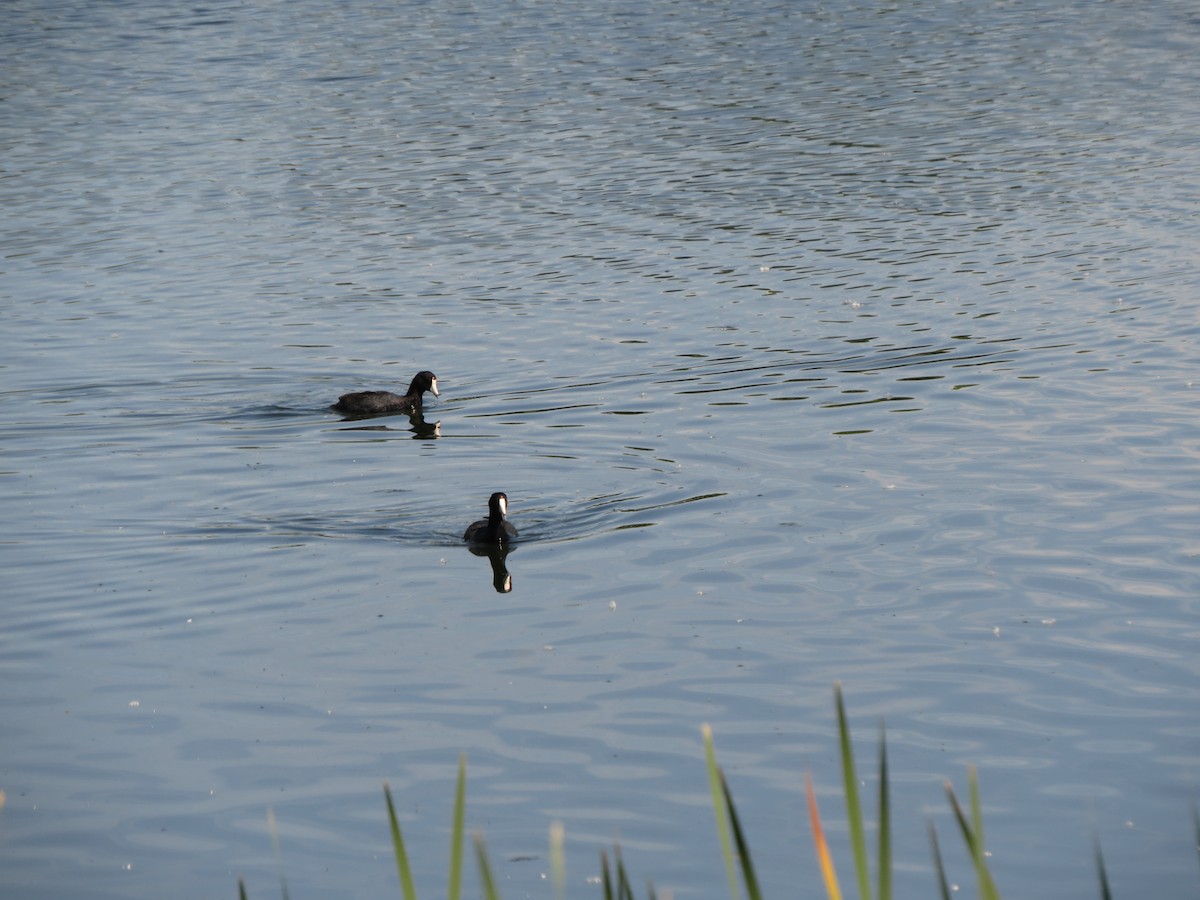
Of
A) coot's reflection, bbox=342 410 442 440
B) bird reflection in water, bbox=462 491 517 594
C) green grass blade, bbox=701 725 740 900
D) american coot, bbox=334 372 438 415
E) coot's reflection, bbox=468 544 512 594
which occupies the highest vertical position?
american coot, bbox=334 372 438 415

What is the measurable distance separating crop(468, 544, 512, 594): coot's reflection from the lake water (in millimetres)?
274

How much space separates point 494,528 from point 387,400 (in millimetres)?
4548

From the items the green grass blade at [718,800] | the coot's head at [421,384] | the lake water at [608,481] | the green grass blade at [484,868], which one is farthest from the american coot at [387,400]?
the green grass blade at [484,868]

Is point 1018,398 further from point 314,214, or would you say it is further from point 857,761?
point 314,214

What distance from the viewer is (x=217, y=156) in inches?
1287

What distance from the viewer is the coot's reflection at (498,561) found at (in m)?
13.0

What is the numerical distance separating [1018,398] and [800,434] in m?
2.39

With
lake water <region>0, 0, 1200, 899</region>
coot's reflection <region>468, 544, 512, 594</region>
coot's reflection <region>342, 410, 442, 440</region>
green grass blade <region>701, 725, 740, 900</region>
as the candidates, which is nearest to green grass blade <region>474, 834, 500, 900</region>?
green grass blade <region>701, 725, 740, 900</region>

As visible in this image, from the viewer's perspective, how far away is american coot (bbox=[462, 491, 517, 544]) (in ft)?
44.6


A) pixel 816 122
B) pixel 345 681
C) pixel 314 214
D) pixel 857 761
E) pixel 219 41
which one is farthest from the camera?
pixel 219 41

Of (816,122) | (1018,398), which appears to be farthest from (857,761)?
(816,122)

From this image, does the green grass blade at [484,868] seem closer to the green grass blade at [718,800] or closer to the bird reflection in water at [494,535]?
the green grass blade at [718,800]

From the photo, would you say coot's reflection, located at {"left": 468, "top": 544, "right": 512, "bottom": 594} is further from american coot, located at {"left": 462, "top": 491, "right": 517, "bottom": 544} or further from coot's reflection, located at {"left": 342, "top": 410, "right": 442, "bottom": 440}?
coot's reflection, located at {"left": 342, "top": 410, "right": 442, "bottom": 440}

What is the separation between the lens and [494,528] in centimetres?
1365
